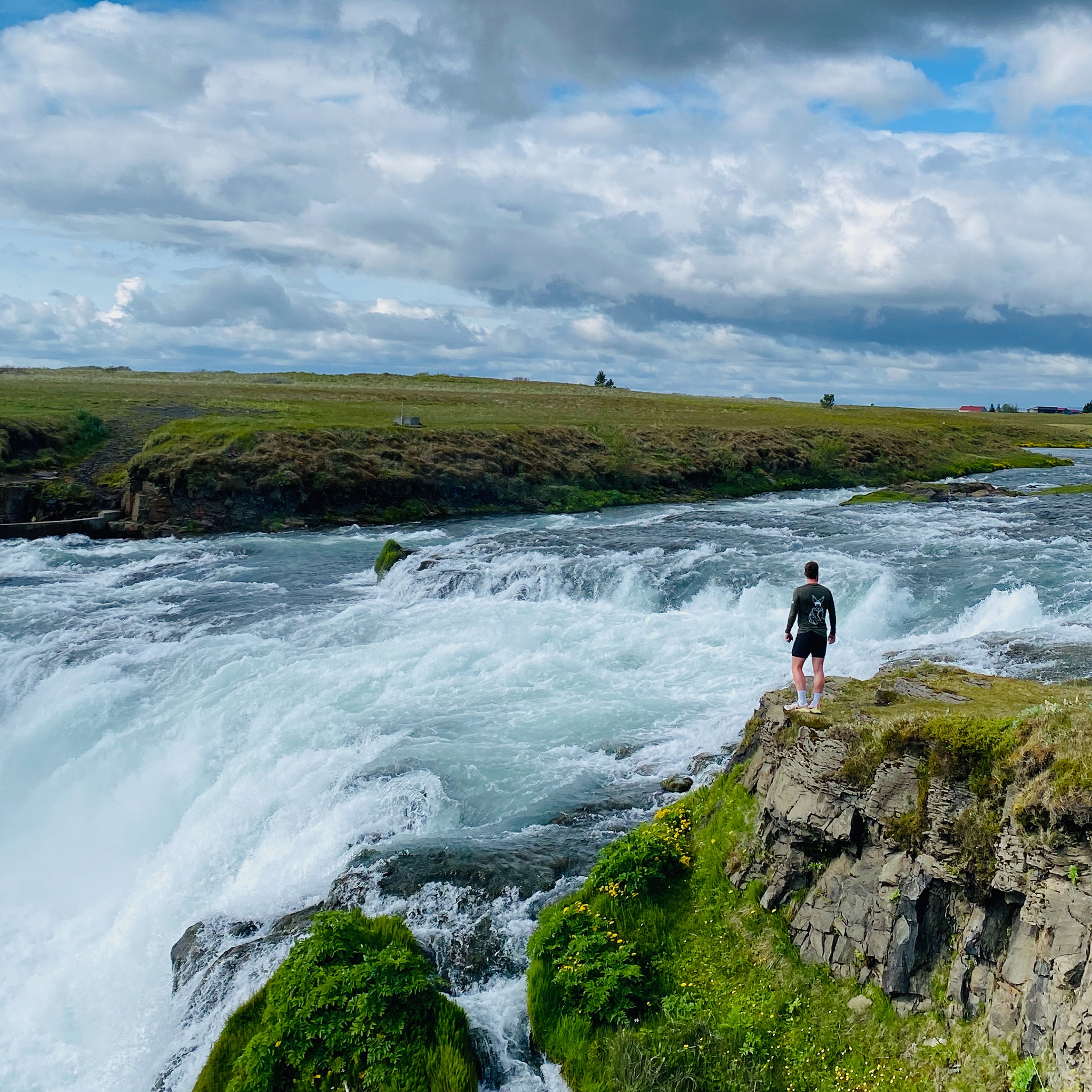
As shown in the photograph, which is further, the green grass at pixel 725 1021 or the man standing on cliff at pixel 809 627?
the man standing on cliff at pixel 809 627

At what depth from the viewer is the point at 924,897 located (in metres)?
9.15

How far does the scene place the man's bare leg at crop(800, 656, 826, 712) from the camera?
1223 cm

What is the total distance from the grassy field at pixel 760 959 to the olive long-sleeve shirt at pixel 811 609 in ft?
4.22

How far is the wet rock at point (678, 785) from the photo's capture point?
14922mm

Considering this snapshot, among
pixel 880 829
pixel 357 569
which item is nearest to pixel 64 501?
pixel 357 569

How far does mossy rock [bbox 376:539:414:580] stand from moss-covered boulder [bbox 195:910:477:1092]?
23.3 metres

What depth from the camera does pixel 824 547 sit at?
33375 mm

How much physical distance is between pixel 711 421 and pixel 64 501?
58.6m

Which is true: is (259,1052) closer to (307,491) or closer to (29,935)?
(29,935)

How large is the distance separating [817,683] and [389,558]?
926 inches

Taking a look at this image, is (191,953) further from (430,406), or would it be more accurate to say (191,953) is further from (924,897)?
(430,406)

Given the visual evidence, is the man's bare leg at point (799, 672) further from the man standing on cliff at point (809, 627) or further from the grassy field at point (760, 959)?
the grassy field at point (760, 959)

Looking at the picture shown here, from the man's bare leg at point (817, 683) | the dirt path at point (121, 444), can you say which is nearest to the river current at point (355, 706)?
the man's bare leg at point (817, 683)

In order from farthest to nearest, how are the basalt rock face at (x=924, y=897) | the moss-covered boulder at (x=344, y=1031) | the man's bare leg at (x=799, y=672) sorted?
the man's bare leg at (x=799, y=672) < the moss-covered boulder at (x=344, y=1031) < the basalt rock face at (x=924, y=897)
